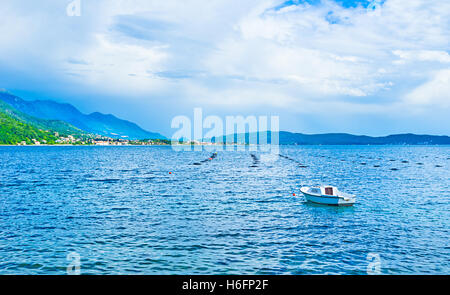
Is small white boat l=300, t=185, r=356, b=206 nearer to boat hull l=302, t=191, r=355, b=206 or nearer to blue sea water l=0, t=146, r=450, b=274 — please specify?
boat hull l=302, t=191, r=355, b=206

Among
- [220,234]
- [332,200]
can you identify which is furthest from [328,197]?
[220,234]

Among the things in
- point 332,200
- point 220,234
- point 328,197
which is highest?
point 328,197

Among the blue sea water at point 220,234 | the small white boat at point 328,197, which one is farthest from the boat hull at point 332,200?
the blue sea water at point 220,234

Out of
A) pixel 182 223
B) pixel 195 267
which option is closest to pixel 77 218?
pixel 182 223

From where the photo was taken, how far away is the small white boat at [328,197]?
50906mm

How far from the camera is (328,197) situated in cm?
5150

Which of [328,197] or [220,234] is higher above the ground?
[328,197]

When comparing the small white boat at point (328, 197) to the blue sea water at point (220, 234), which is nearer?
the blue sea water at point (220, 234)

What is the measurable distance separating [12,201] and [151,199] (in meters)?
22.0

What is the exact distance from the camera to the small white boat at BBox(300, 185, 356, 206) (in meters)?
50.9

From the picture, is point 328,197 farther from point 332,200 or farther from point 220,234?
point 220,234

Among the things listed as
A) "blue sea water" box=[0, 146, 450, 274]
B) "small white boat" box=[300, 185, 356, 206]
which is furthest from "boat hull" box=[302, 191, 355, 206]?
"blue sea water" box=[0, 146, 450, 274]

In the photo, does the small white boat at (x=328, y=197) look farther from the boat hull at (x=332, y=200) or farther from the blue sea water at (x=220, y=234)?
the blue sea water at (x=220, y=234)
